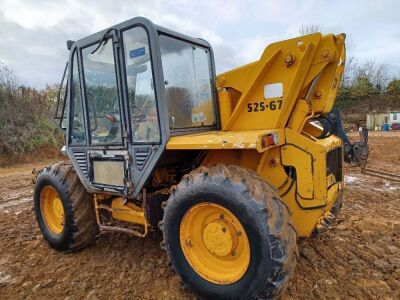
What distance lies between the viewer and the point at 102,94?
12.7 ft

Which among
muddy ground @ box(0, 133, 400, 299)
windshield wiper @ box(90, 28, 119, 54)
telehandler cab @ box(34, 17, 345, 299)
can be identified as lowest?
muddy ground @ box(0, 133, 400, 299)

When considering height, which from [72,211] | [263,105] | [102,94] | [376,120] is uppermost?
[102,94]

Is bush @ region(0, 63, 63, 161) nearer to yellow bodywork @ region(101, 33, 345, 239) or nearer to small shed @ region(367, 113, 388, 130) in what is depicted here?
yellow bodywork @ region(101, 33, 345, 239)

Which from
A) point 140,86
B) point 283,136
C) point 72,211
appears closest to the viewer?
point 283,136

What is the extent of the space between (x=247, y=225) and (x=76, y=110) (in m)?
2.56

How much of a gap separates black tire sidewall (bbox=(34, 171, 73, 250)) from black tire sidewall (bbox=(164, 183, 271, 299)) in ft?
5.33

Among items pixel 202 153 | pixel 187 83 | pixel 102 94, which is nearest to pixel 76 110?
pixel 102 94

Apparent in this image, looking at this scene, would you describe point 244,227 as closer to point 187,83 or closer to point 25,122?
point 187,83

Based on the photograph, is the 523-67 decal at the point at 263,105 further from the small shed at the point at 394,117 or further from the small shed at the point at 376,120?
the small shed at the point at 376,120

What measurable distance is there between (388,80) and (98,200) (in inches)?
1326

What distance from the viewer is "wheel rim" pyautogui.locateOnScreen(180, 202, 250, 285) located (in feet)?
9.55

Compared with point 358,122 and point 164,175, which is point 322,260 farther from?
point 358,122

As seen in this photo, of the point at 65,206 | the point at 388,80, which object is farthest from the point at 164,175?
the point at 388,80

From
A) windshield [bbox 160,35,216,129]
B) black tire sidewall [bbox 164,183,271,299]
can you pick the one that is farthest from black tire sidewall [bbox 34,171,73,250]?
windshield [bbox 160,35,216,129]
